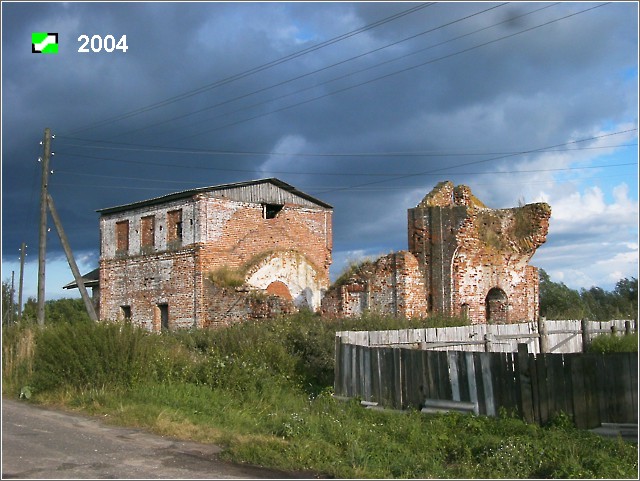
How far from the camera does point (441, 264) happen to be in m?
23.7

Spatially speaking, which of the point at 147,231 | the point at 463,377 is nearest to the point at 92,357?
the point at 463,377

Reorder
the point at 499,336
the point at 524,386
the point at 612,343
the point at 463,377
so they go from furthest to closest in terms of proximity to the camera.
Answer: the point at 612,343, the point at 499,336, the point at 463,377, the point at 524,386

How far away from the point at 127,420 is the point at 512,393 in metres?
6.33

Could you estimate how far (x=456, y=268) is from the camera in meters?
23.7

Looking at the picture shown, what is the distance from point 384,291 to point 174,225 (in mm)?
10654

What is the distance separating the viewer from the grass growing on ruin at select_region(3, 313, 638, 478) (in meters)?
8.81

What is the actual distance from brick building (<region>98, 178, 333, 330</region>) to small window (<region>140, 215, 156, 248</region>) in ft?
0.15

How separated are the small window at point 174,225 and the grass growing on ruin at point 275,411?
434 inches

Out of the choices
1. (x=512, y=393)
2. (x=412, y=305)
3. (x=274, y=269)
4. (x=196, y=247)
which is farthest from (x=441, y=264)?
(x=512, y=393)

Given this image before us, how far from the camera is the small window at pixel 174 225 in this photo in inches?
1156

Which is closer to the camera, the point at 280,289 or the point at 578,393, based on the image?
the point at 578,393

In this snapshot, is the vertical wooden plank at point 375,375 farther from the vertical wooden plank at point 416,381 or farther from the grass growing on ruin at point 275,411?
the vertical wooden plank at point 416,381

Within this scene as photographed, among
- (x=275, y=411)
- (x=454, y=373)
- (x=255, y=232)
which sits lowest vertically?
(x=275, y=411)

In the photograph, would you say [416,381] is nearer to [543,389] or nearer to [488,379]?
[488,379]
